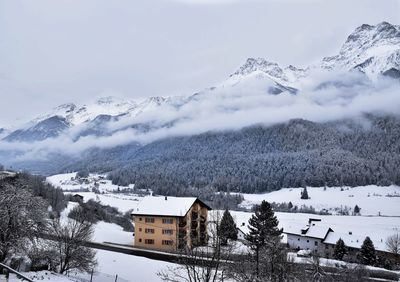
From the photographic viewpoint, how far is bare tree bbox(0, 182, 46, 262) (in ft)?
113

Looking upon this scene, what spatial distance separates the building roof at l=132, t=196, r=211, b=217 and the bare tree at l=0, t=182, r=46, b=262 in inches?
2006

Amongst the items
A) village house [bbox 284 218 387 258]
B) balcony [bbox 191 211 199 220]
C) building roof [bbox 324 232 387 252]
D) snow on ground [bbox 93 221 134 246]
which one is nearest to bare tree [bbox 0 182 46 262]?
snow on ground [bbox 93 221 134 246]

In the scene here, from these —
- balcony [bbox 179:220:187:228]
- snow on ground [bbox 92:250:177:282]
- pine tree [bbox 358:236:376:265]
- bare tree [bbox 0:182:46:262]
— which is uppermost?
bare tree [bbox 0:182:46:262]

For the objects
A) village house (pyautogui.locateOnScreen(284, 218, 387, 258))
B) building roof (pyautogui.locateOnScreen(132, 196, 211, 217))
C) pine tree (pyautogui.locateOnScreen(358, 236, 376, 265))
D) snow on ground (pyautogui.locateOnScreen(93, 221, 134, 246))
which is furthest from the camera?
village house (pyautogui.locateOnScreen(284, 218, 387, 258))

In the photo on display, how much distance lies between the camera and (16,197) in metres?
35.7

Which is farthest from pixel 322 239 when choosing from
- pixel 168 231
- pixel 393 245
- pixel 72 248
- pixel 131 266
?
pixel 72 248

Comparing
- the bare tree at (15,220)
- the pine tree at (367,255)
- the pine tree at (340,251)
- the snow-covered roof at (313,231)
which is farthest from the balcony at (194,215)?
the bare tree at (15,220)

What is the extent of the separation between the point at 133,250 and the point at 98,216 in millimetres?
44077

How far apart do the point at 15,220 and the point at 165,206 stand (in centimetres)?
5600

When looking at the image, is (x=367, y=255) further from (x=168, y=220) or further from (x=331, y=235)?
(x=168, y=220)

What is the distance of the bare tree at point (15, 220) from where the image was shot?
113 feet

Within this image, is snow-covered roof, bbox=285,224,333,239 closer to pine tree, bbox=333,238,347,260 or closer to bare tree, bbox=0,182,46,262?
pine tree, bbox=333,238,347,260

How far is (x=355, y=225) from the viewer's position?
487ft

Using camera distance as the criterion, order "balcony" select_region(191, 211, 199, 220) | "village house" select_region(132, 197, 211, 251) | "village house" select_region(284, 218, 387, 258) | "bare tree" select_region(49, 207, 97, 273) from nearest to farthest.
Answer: "bare tree" select_region(49, 207, 97, 273)
"village house" select_region(132, 197, 211, 251)
"balcony" select_region(191, 211, 199, 220)
"village house" select_region(284, 218, 387, 258)
